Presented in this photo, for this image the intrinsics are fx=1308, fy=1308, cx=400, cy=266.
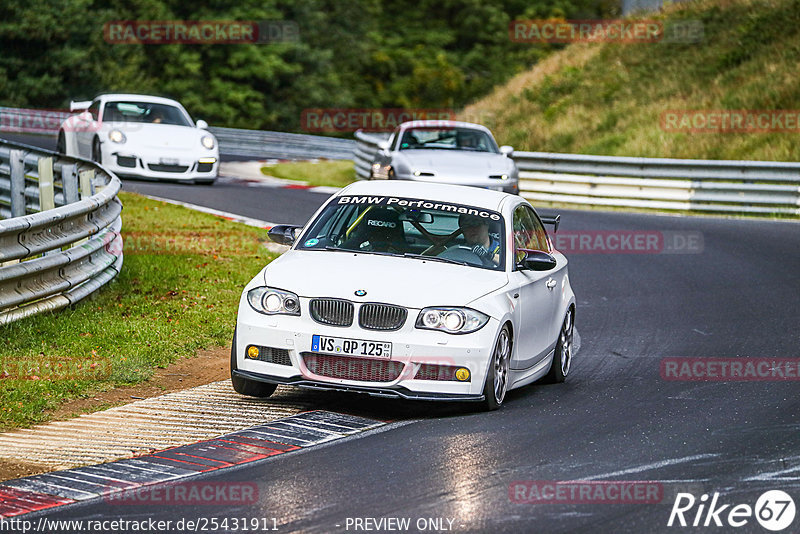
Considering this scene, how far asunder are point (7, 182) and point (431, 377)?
33.5ft

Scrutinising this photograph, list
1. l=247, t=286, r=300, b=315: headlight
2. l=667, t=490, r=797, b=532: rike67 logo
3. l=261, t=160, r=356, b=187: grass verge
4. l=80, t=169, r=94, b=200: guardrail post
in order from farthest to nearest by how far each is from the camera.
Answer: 1. l=261, t=160, r=356, b=187: grass verge
2. l=80, t=169, r=94, b=200: guardrail post
3. l=247, t=286, r=300, b=315: headlight
4. l=667, t=490, r=797, b=532: rike67 logo

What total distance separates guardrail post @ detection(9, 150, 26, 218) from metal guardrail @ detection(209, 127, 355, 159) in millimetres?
27399

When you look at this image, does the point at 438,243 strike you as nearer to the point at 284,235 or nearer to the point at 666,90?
the point at 284,235

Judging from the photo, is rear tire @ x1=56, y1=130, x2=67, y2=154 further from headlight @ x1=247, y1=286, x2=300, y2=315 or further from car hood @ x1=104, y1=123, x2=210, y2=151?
headlight @ x1=247, y1=286, x2=300, y2=315

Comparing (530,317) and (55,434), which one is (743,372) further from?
(55,434)

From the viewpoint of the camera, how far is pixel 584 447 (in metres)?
7.41

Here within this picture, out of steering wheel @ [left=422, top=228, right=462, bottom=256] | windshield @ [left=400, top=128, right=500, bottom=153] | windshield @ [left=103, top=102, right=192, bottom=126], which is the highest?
steering wheel @ [left=422, top=228, right=462, bottom=256]

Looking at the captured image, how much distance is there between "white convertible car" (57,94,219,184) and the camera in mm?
22656

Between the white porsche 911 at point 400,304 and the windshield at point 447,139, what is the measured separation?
11.3 meters

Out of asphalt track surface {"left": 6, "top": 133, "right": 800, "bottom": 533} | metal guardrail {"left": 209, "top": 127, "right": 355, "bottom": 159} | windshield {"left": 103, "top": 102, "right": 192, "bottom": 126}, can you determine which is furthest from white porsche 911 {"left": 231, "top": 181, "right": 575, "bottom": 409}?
metal guardrail {"left": 209, "top": 127, "right": 355, "bottom": 159}

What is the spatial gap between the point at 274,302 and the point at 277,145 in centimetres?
3529

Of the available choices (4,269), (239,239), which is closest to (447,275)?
(4,269)

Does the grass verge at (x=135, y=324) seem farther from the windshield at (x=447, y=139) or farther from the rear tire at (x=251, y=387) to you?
the windshield at (x=447, y=139)

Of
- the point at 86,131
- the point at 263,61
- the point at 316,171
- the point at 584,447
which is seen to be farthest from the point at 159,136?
the point at 263,61
